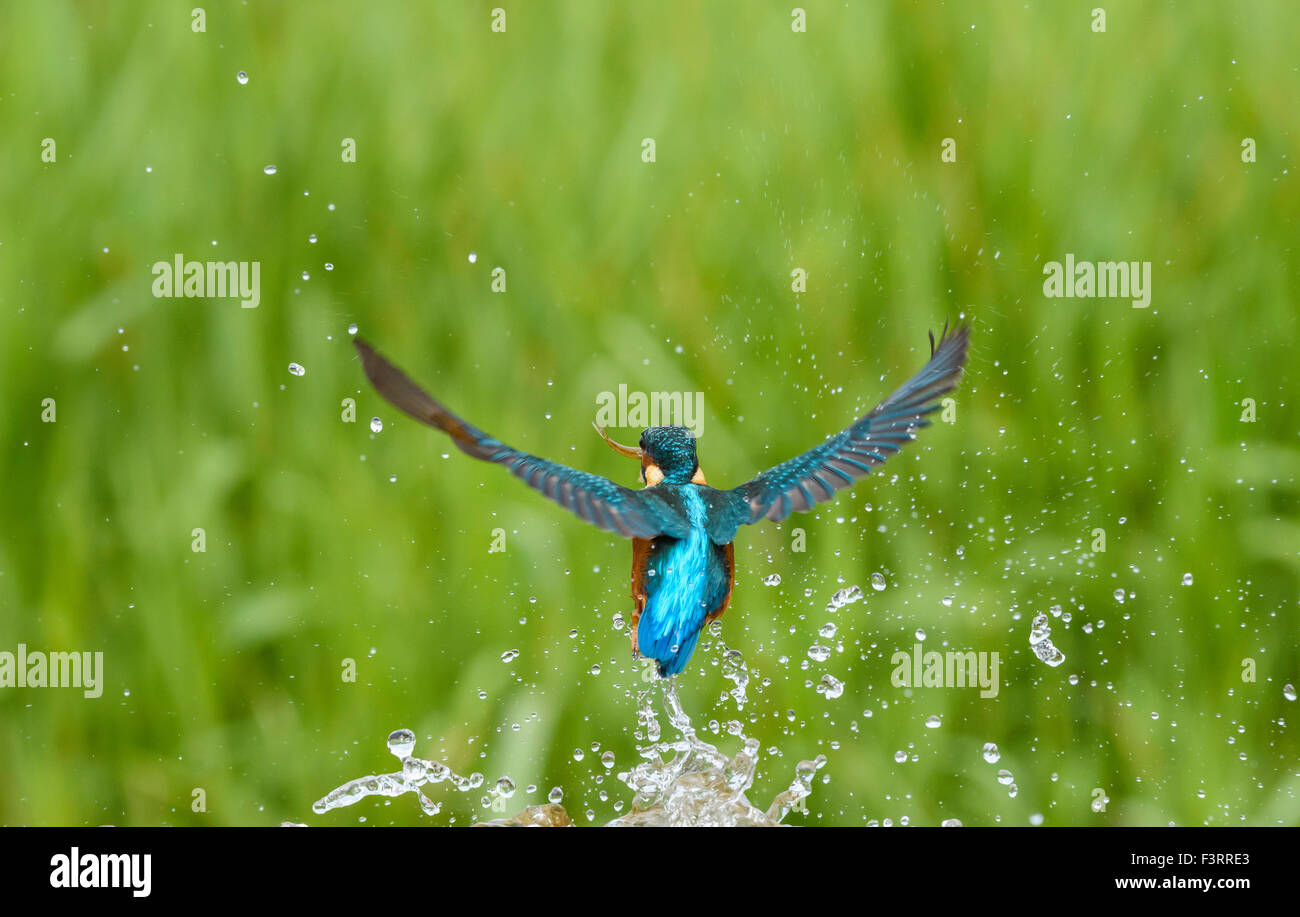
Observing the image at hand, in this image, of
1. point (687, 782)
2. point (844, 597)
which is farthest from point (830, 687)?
point (687, 782)

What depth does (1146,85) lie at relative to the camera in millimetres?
3307

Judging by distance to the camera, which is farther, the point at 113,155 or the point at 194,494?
the point at 113,155

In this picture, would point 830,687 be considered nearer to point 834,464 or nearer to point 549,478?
point 834,464

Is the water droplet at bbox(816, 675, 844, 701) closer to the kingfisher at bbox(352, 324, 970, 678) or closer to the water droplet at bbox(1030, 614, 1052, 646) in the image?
the water droplet at bbox(1030, 614, 1052, 646)

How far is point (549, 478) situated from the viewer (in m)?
1.83

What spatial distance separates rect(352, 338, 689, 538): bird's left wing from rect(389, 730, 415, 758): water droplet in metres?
0.94

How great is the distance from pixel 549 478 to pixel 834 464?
457mm

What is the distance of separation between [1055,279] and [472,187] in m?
1.32

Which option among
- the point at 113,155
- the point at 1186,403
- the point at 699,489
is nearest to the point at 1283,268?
the point at 1186,403

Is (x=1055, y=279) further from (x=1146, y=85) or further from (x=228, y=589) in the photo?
(x=228, y=589)

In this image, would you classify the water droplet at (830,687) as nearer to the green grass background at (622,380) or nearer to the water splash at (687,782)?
the green grass background at (622,380)

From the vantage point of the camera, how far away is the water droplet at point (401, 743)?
8.62 ft

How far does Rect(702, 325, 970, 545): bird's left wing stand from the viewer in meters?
1.98

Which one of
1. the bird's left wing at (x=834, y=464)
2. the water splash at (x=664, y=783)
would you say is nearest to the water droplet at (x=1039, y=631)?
the water splash at (x=664, y=783)
